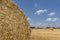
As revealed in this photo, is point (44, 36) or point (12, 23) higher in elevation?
point (44, 36)

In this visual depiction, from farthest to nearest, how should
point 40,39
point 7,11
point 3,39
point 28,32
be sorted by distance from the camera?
point 40,39 < point 28,32 < point 7,11 < point 3,39

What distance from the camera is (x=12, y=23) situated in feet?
20.2

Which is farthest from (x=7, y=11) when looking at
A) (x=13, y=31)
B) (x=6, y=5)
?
(x=13, y=31)

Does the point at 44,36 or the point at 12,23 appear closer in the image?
the point at 12,23

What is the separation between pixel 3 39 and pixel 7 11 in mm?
855

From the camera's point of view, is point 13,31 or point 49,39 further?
point 49,39

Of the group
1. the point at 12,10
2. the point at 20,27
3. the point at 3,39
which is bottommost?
the point at 3,39

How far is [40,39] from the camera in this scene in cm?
896

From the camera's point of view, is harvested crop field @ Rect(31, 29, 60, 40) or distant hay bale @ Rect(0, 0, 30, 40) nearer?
distant hay bale @ Rect(0, 0, 30, 40)

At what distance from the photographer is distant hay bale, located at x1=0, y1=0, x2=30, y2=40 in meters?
5.95

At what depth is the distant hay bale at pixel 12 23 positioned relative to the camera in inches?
234

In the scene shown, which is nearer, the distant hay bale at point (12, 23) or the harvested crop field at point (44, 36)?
the distant hay bale at point (12, 23)

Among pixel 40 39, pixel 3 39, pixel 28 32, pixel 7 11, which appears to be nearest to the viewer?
pixel 3 39

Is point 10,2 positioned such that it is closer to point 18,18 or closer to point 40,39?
point 18,18
